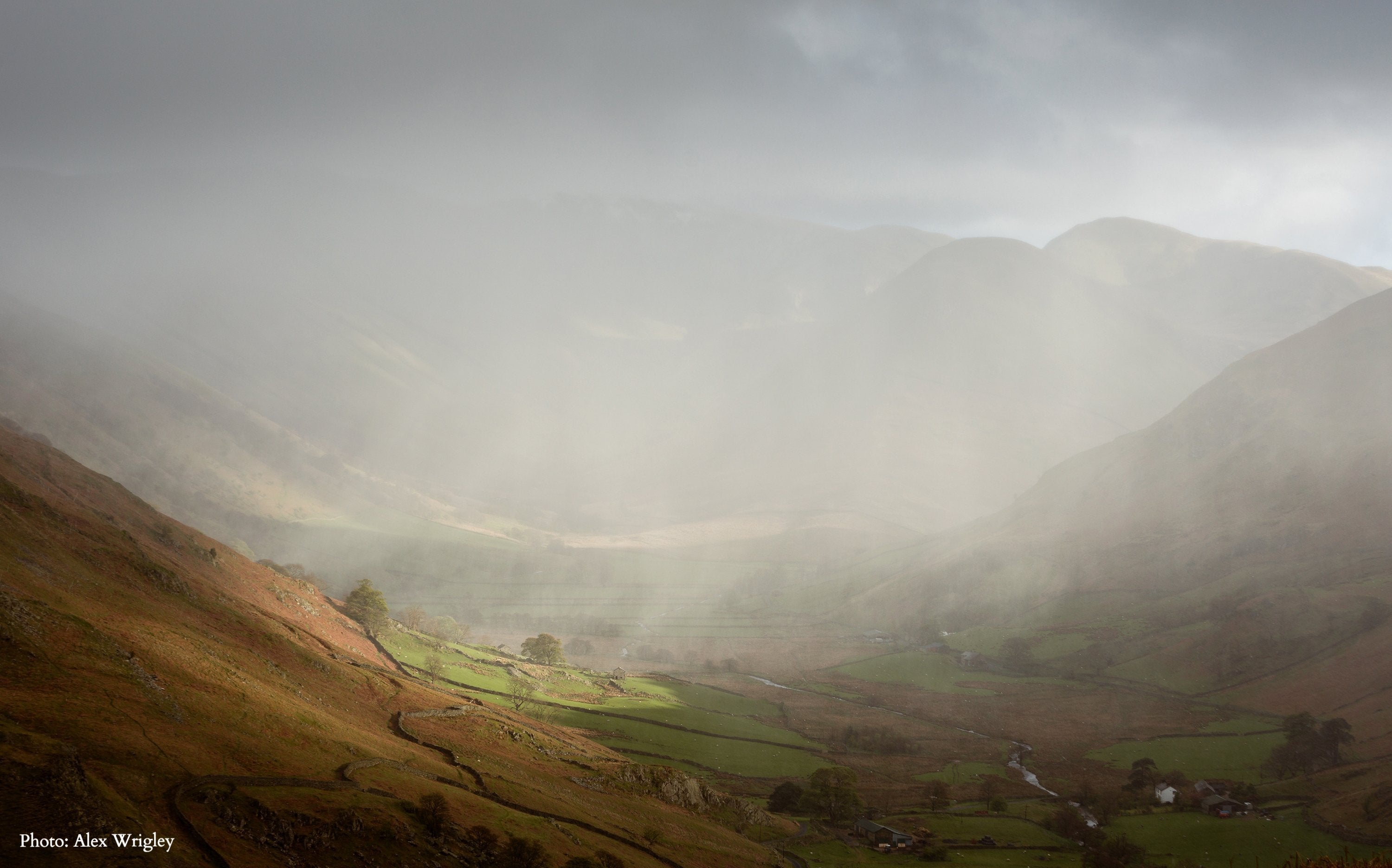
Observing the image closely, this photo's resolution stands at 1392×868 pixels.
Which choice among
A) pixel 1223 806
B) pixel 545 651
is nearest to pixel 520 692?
pixel 545 651

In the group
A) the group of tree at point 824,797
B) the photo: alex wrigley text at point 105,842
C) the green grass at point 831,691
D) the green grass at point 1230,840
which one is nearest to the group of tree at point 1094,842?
the green grass at point 1230,840

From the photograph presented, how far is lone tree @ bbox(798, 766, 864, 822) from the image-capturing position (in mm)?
45219

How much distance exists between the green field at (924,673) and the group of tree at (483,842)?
3168 inches

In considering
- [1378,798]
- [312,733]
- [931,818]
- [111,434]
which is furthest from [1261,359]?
[111,434]

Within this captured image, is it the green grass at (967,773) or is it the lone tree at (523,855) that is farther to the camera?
the green grass at (967,773)

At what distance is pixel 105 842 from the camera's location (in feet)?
39.8

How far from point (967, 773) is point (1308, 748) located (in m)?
25.2

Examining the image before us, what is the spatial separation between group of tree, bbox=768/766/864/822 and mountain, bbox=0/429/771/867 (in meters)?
4.48

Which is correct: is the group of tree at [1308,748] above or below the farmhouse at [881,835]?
above

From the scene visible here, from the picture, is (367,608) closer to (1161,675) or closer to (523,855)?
(523,855)

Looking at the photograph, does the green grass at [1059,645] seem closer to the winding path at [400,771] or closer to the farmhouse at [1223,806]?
the farmhouse at [1223,806]

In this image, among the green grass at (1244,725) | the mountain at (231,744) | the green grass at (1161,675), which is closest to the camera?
the mountain at (231,744)

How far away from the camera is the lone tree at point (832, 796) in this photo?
148 ft

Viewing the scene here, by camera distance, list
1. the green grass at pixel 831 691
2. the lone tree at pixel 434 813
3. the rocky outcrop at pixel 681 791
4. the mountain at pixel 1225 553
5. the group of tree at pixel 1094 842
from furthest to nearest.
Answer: the green grass at pixel 831 691 < the mountain at pixel 1225 553 < the group of tree at pixel 1094 842 < the rocky outcrop at pixel 681 791 < the lone tree at pixel 434 813
